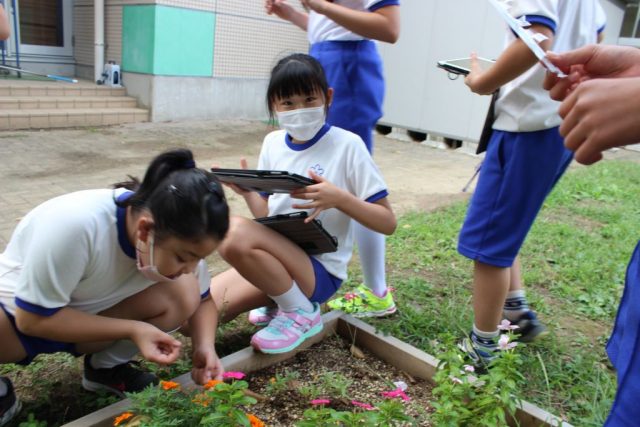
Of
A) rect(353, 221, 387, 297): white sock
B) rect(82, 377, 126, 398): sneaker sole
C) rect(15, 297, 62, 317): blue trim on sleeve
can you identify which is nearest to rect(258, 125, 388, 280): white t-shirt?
rect(353, 221, 387, 297): white sock

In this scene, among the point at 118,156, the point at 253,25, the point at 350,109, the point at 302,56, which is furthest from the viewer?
the point at 253,25

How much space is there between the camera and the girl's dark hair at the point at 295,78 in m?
2.00

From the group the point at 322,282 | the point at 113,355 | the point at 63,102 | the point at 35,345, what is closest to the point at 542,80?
the point at 322,282

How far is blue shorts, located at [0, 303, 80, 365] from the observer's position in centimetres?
156

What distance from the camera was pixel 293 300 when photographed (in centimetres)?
209

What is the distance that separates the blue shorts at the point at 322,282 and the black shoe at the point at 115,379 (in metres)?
0.72

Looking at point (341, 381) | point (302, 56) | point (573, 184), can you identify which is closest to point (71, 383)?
point (341, 381)

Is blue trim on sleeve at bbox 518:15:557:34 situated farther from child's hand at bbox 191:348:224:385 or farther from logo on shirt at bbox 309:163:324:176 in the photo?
child's hand at bbox 191:348:224:385

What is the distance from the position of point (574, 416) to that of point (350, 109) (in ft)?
4.85

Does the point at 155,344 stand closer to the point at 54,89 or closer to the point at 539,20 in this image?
the point at 539,20

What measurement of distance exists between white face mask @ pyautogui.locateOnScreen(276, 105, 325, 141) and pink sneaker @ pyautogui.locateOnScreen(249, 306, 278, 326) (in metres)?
0.79

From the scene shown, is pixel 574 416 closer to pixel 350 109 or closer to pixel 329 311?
pixel 329 311

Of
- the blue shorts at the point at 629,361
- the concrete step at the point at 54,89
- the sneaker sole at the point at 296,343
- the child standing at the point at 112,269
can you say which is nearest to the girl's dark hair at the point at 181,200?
the child standing at the point at 112,269

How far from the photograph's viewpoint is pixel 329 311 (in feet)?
8.01
